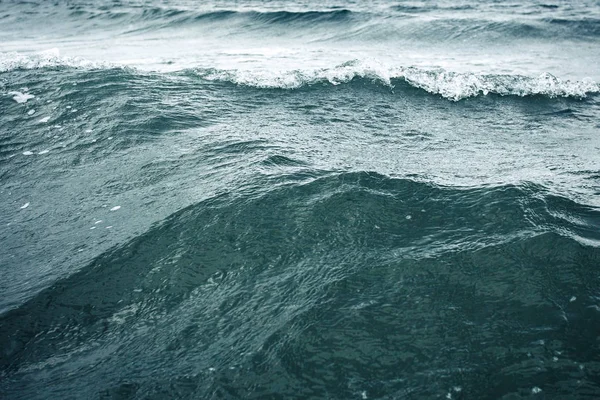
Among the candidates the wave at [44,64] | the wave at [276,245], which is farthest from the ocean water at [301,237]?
the wave at [44,64]

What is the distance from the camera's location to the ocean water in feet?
8.99

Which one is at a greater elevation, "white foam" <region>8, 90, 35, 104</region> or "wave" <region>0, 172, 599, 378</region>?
"white foam" <region>8, 90, 35, 104</region>

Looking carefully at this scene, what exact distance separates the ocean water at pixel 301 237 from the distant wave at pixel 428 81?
0.20ft

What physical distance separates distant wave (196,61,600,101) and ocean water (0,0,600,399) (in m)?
0.06

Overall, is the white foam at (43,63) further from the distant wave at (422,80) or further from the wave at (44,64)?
the distant wave at (422,80)

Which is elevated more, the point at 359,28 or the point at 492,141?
the point at 359,28

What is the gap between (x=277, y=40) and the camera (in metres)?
15.1

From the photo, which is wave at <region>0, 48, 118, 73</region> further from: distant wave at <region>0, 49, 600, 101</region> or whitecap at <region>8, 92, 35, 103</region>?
whitecap at <region>8, 92, 35, 103</region>

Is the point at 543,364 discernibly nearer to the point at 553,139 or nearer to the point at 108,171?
the point at 553,139

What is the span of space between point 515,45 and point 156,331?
14.9 m

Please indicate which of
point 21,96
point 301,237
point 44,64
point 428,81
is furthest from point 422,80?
point 44,64

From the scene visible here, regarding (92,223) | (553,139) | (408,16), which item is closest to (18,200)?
(92,223)

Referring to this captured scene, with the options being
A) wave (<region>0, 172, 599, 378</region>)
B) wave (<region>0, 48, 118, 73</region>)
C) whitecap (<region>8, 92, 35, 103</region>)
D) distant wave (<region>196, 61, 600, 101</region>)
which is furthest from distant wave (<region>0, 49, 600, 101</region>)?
wave (<region>0, 172, 599, 378</region>)

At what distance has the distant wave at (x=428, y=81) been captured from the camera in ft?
26.3
